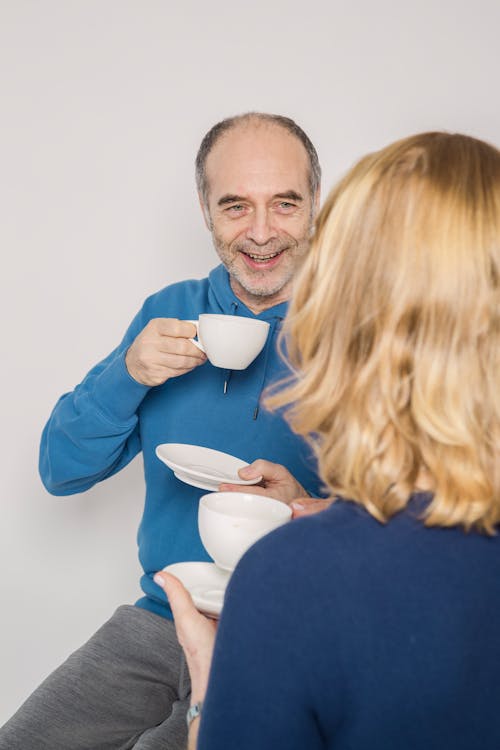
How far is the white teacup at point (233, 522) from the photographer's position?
1.11 m

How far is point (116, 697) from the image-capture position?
1.62 m

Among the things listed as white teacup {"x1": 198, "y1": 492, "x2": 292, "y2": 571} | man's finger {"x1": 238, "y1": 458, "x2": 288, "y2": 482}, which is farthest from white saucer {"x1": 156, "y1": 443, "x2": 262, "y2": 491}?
white teacup {"x1": 198, "y1": 492, "x2": 292, "y2": 571}

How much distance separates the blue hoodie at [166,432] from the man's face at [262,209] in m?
0.07

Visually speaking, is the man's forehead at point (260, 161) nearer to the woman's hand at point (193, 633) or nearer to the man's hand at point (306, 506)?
the man's hand at point (306, 506)

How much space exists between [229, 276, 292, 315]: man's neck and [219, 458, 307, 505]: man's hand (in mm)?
547

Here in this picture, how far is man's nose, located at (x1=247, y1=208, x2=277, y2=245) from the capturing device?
1.91 meters

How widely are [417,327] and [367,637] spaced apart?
304 millimetres

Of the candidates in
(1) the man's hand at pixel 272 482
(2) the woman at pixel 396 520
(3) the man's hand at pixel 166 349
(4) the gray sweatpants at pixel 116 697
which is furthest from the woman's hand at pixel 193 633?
(3) the man's hand at pixel 166 349

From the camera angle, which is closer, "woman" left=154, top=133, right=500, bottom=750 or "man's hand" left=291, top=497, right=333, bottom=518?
"woman" left=154, top=133, right=500, bottom=750

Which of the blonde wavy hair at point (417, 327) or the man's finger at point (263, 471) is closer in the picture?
the blonde wavy hair at point (417, 327)

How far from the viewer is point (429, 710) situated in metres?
0.78

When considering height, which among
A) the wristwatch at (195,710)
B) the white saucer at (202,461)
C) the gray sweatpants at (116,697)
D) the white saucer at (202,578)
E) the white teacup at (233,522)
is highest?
the white teacup at (233,522)

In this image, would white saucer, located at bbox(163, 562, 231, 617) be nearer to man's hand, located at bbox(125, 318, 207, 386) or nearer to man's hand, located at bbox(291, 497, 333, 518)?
man's hand, located at bbox(291, 497, 333, 518)

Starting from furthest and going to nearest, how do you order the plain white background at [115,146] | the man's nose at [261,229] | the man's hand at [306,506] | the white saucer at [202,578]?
the plain white background at [115,146]
the man's nose at [261,229]
the man's hand at [306,506]
the white saucer at [202,578]
